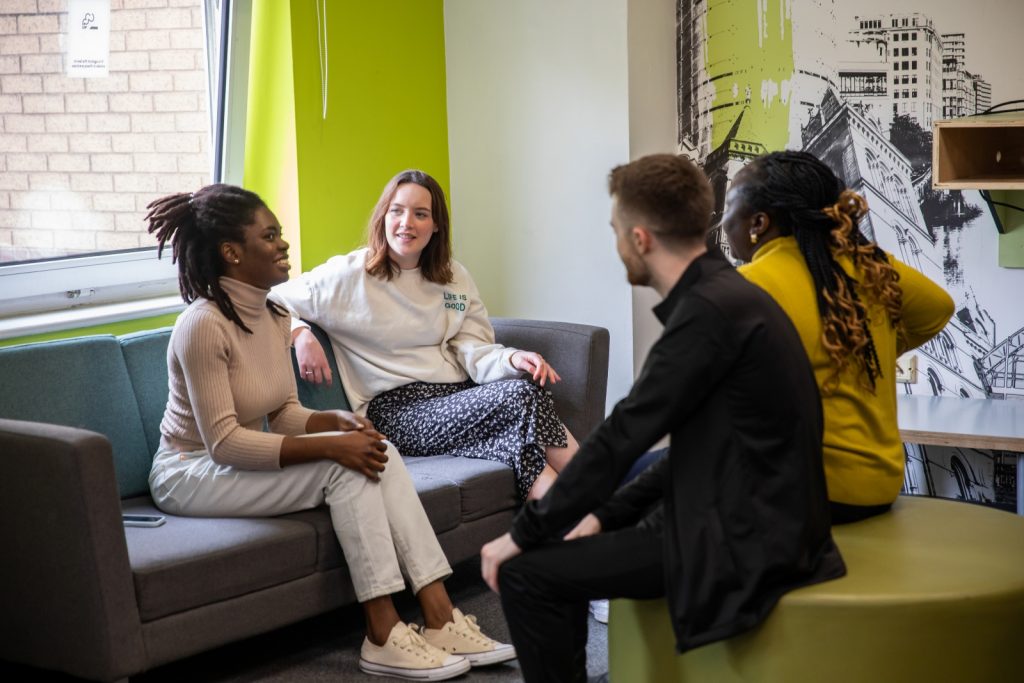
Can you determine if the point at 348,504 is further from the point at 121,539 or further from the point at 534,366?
the point at 534,366

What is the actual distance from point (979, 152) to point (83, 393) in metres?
2.65

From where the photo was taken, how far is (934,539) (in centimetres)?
217

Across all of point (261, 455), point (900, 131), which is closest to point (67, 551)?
point (261, 455)

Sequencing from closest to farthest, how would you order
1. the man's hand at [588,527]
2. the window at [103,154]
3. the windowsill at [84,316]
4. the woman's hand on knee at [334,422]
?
the man's hand at [588,527]
the woman's hand on knee at [334,422]
the windowsill at [84,316]
the window at [103,154]

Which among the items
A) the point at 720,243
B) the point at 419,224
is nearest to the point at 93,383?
the point at 419,224

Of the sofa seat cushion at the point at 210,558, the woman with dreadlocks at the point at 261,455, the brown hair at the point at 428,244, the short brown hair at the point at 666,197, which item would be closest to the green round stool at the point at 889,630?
the short brown hair at the point at 666,197

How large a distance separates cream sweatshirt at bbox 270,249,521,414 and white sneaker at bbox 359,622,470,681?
3.00 feet

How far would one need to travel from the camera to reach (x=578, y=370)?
11.8 ft

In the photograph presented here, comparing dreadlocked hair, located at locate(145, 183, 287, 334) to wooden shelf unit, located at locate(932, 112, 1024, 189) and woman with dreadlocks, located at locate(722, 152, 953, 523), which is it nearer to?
woman with dreadlocks, located at locate(722, 152, 953, 523)

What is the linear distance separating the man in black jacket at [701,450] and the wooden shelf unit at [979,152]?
1702mm

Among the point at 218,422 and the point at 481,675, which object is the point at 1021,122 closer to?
the point at 481,675

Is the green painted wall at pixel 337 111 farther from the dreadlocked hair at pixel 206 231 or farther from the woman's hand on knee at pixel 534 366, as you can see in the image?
the dreadlocked hair at pixel 206 231

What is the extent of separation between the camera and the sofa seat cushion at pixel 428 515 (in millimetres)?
2838

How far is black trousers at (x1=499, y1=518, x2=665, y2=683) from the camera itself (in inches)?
78.4
